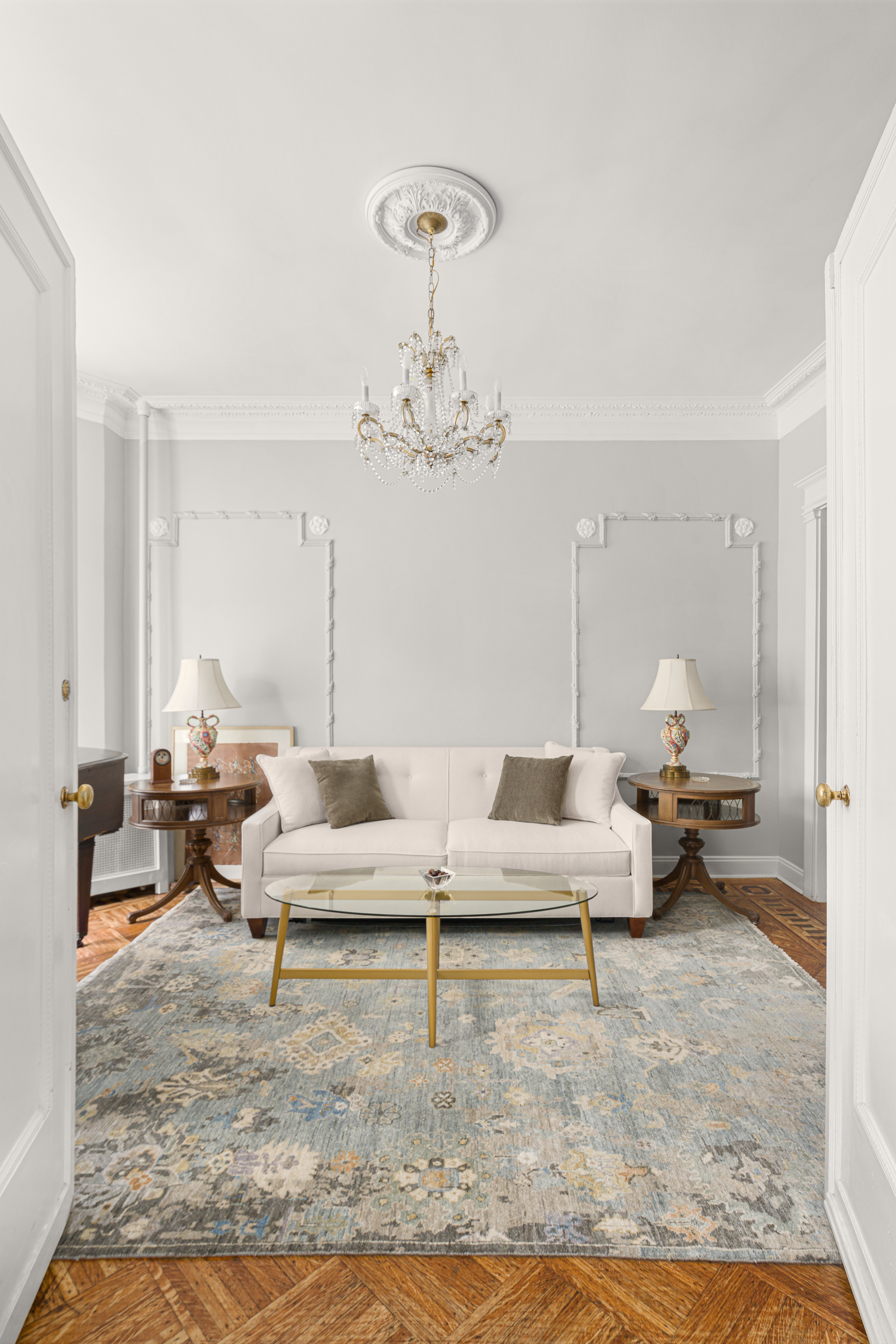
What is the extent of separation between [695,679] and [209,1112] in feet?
10.5

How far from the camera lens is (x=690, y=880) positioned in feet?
13.5

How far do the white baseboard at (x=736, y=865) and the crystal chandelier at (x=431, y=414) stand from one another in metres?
2.86

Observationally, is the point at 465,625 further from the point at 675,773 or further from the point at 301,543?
the point at 675,773

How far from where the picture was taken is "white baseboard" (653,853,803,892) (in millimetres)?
4688

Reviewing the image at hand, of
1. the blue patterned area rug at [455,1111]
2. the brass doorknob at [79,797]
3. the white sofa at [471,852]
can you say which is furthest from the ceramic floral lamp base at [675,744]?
the brass doorknob at [79,797]

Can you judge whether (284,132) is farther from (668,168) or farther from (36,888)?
(36,888)

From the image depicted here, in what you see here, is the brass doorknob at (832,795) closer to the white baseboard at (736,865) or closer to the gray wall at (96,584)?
the white baseboard at (736,865)

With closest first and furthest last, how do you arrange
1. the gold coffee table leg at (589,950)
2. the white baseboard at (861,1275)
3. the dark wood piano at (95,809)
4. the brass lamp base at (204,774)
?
the white baseboard at (861,1275) → the gold coffee table leg at (589,950) → the dark wood piano at (95,809) → the brass lamp base at (204,774)


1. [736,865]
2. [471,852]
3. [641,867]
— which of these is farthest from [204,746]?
[736,865]

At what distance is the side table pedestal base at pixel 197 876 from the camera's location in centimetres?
402

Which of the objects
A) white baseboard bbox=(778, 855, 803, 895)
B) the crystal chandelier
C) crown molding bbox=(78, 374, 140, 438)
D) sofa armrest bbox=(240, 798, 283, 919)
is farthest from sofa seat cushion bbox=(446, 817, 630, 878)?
crown molding bbox=(78, 374, 140, 438)

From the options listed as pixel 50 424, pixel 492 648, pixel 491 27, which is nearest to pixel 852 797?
pixel 50 424

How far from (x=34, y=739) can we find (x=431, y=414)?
201 cm

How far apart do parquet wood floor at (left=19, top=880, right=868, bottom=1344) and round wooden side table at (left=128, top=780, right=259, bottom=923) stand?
7.99 feet
